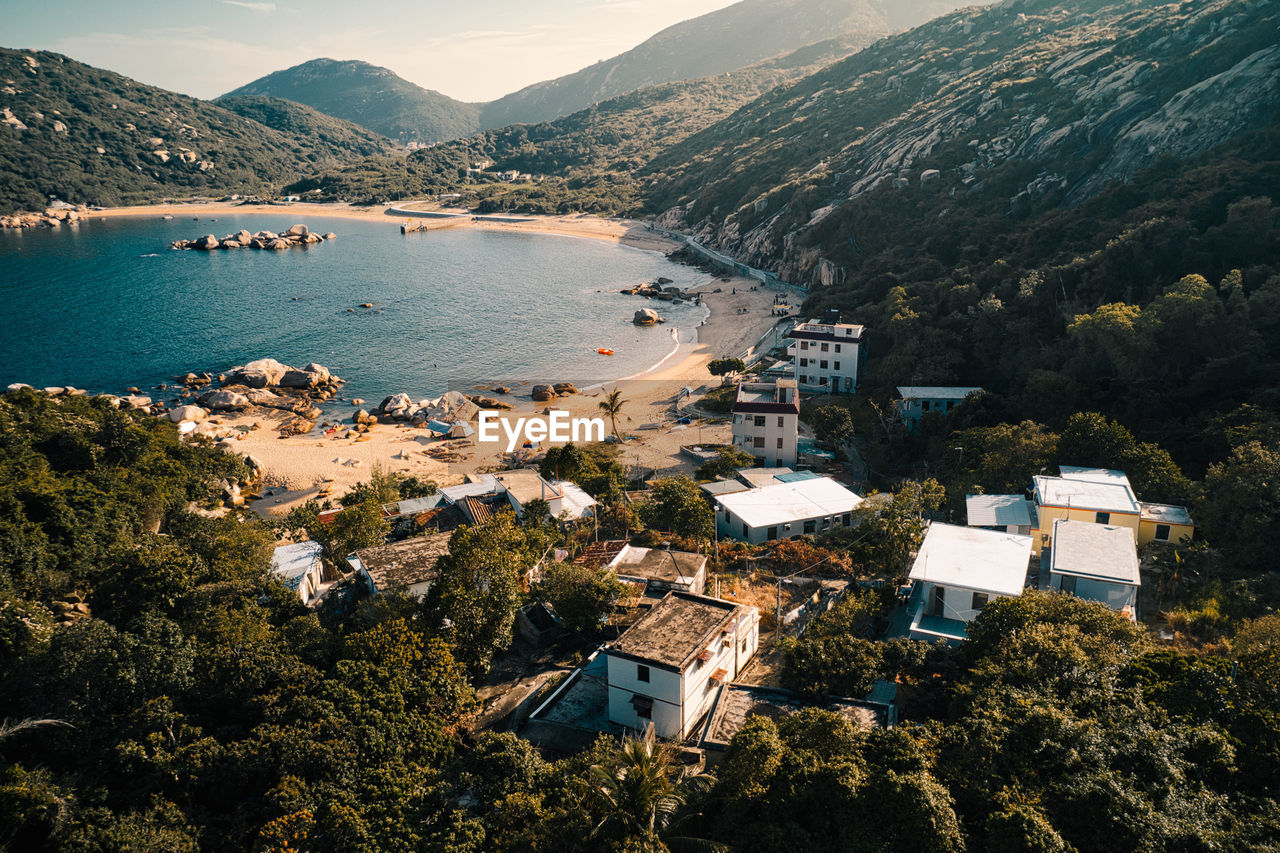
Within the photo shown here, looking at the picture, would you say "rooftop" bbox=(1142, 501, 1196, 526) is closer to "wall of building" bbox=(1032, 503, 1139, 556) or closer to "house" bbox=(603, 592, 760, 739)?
"wall of building" bbox=(1032, 503, 1139, 556)

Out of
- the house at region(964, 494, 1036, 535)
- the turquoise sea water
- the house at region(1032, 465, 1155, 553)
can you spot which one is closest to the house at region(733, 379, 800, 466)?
the house at region(964, 494, 1036, 535)

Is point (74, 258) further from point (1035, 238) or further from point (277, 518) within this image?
point (1035, 238)

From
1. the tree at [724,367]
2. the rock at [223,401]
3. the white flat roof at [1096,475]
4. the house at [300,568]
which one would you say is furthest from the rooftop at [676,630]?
the rock at [223,401]

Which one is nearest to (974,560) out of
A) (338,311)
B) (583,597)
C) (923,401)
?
(583,597)

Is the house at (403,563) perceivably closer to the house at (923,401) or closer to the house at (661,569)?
the house at (661,569)

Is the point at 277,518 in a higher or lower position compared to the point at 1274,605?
lower

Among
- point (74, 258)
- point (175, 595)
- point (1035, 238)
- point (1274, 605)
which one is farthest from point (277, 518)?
point (74, 258)
